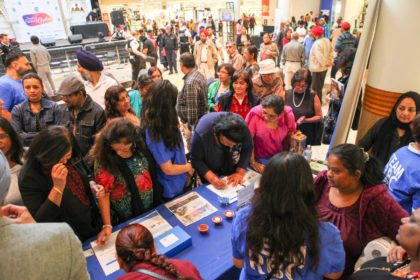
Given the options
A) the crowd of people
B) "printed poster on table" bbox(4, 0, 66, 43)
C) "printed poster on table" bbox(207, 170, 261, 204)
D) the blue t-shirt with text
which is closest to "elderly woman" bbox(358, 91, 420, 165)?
the crowd of people

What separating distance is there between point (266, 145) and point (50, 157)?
1.84 meters

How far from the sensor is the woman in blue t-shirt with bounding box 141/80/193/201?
221 cm

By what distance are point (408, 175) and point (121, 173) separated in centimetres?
193

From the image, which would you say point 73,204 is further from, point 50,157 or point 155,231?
point 155,231

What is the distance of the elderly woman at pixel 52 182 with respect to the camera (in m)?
1.74

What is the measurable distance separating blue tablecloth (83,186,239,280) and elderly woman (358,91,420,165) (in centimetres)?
157

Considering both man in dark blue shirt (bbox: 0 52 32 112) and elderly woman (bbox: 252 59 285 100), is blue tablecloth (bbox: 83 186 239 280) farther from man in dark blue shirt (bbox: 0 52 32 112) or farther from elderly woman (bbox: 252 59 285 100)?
man in dark blue shirt (bbox: 0 52 32 112)

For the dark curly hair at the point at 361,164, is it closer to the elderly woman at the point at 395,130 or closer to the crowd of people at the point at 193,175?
the crowd of people at the point at 193,175

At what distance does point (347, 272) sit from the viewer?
177 cm

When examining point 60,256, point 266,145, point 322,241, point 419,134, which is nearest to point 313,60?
point 266,145

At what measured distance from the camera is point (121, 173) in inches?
79.3

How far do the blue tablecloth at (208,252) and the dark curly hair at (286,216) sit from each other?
19.7 inches

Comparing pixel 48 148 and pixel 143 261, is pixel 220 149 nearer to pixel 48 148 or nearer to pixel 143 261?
pixel 48 148

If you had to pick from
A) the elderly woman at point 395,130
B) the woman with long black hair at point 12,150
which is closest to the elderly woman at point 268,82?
the elderly woman at point 395,130
